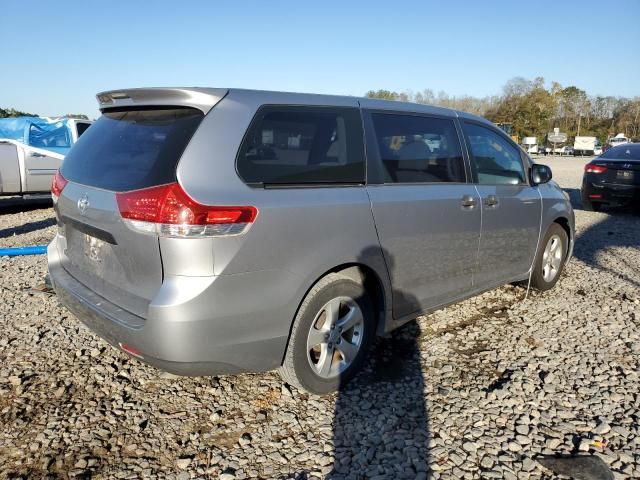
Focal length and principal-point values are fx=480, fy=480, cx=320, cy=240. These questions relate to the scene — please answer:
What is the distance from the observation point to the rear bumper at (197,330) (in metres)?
2.29

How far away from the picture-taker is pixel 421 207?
3.26 m

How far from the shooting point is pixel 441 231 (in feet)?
11.2

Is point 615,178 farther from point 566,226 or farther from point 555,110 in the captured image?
point 555,110

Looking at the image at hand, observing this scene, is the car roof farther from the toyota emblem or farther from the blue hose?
the blue hose

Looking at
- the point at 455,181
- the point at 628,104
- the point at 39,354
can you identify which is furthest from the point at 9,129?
the point at 628,104

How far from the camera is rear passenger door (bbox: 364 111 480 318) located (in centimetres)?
308

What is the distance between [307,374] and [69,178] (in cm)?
190

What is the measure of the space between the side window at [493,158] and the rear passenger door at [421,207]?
0.68ft

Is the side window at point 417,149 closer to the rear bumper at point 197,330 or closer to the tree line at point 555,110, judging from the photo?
the rear bumper at point 197,330

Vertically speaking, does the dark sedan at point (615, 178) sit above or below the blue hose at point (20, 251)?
above

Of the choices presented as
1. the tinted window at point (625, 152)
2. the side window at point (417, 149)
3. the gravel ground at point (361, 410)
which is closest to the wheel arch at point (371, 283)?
the gravel ground at point (361, 410)

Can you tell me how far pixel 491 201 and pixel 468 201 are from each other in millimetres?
365

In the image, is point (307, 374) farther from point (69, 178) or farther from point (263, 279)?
point (69, 178)

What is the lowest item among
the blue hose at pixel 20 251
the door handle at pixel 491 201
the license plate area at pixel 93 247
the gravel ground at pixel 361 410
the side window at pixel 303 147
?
the gravel ground at pixel 361 410
